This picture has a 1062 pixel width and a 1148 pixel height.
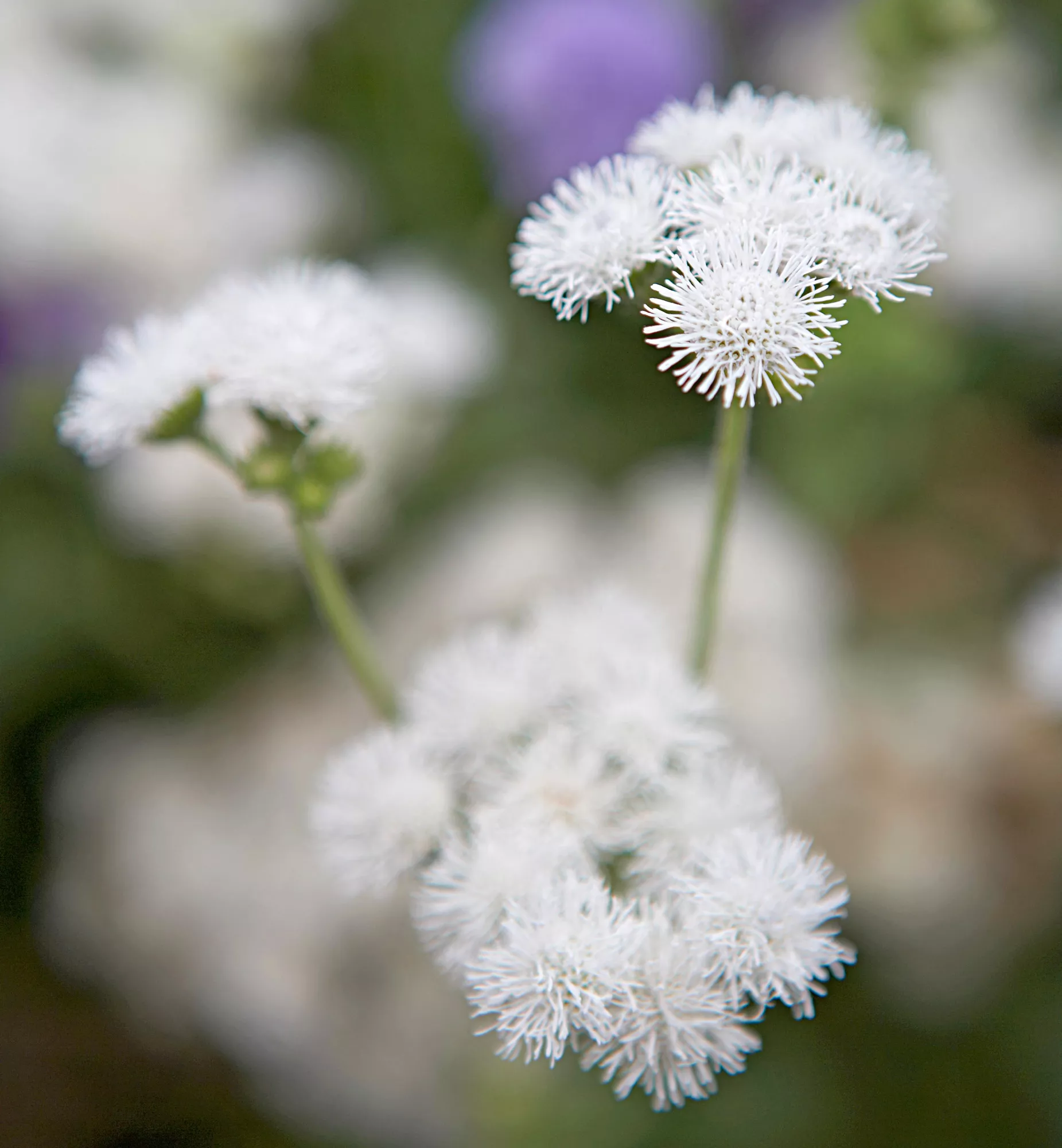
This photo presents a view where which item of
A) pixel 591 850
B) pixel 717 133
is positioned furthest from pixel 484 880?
pixel 717 133

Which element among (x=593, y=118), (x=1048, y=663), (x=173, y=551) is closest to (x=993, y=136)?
(x=593, y=118)

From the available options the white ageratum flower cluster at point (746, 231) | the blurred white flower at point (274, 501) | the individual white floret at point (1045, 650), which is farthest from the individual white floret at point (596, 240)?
the blurred white flower at point (274, 501)

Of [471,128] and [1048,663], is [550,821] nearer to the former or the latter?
[1048,663]

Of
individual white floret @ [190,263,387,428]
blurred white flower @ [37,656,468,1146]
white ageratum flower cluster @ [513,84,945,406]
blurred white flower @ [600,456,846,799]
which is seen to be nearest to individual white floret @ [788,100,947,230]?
white ageratum flower cluster @ [513,84,945,406]

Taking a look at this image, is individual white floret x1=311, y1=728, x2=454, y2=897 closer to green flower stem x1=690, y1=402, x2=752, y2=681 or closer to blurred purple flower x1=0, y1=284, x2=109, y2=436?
green flower stem x1=690, y1=402, x2=752, y2=681

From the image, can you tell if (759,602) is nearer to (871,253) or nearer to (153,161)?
(871,253)
